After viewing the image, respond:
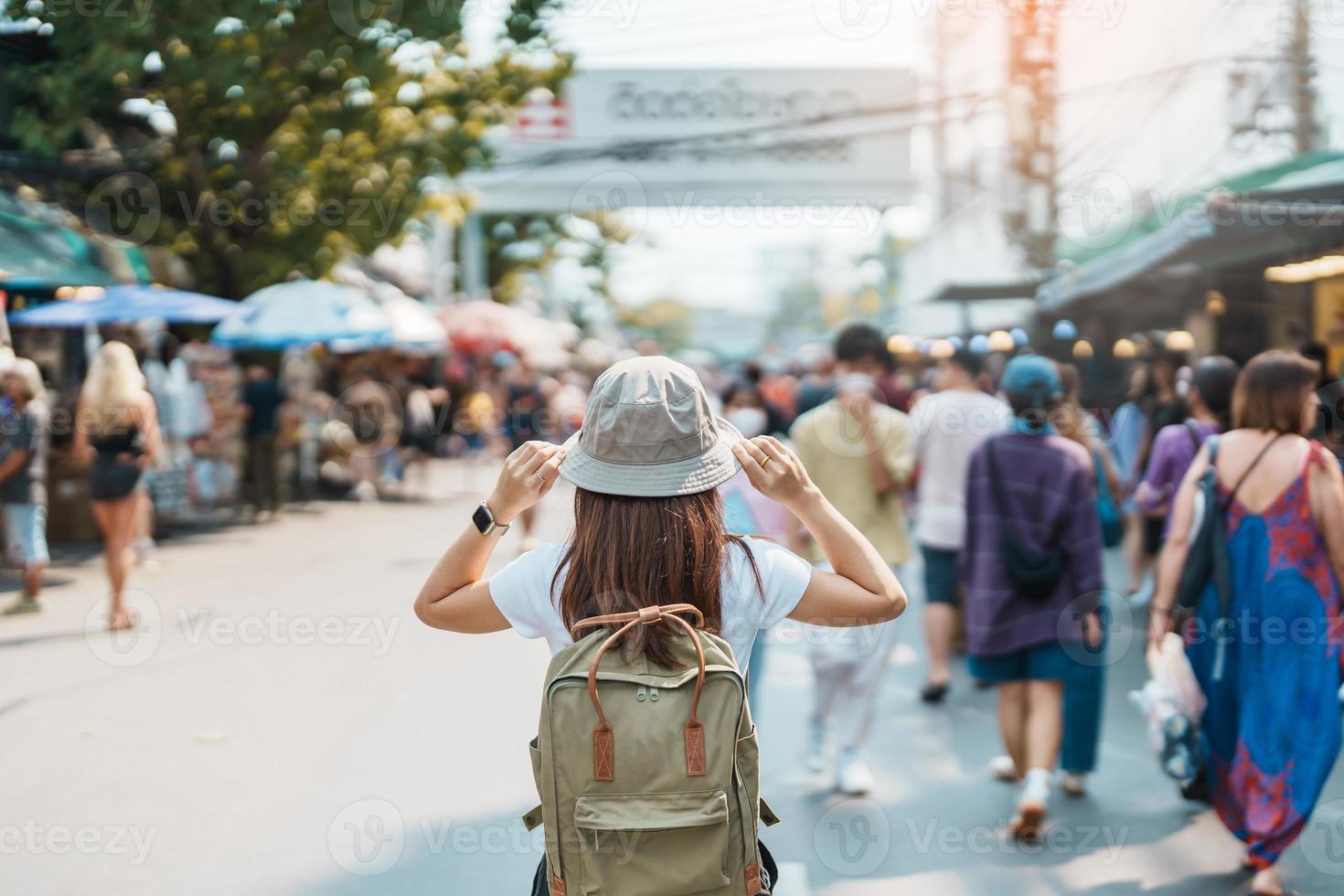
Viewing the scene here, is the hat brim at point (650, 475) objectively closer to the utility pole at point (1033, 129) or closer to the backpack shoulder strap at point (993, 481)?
the backpack shoulder strap at point (993, 481)

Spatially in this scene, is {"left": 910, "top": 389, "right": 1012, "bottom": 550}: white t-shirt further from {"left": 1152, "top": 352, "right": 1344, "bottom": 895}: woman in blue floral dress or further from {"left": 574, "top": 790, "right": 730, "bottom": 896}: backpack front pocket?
{"left": 574, "top": 790, "right": 730, "bottom": 896}: backpack front pocket

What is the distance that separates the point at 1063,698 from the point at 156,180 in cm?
1251

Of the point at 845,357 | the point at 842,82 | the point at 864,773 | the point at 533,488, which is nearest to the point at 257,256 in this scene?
the point at 845,357

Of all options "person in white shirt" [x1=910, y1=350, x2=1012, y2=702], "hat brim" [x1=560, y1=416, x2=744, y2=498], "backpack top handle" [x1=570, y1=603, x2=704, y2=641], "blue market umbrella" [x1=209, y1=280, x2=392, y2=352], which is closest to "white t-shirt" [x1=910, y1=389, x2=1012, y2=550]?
"person in white shirt" [x1=910, y1=350, x2=1012, y2=702]

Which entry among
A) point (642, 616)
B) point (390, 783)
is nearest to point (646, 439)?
point (642, 616)

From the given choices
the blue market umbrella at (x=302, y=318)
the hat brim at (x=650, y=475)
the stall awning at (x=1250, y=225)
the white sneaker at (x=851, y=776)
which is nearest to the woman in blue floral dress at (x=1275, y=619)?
Answer: the white sneaker at (x=851, y=776)

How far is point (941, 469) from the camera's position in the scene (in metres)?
6.41

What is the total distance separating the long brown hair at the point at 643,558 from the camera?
225 cm

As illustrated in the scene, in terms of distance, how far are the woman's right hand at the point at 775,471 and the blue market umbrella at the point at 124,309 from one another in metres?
10.8

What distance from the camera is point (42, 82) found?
1292 centimetres

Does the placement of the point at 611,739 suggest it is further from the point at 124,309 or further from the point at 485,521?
the point at 124,309

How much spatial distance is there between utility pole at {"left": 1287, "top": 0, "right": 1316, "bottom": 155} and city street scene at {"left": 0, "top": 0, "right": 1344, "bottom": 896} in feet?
0.13

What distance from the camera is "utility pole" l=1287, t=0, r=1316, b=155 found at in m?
11.0

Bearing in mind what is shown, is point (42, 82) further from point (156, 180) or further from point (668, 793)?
point (668, 793)
